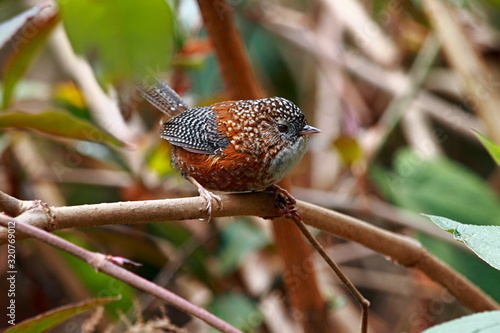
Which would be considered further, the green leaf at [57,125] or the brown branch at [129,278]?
the green leaf at [57,125]

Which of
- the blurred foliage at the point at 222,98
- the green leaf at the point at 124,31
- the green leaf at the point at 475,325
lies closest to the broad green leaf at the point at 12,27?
the blurred foliage at the point at 222,98

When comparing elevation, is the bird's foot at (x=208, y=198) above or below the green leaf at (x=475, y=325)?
below

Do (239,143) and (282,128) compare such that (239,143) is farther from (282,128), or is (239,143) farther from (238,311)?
(238,311)

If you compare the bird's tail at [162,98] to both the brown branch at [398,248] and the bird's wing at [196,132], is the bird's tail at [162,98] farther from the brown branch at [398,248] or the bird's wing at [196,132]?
the brown branch at [398,248]

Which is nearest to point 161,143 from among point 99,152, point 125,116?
point 99,152

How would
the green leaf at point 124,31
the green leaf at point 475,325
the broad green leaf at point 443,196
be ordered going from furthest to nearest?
1. the broad green leaf at point 443,196
2. the green leaf at point 124,31
3. the green leaf at point 475,325

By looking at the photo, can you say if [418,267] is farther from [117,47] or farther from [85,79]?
[85,79]
